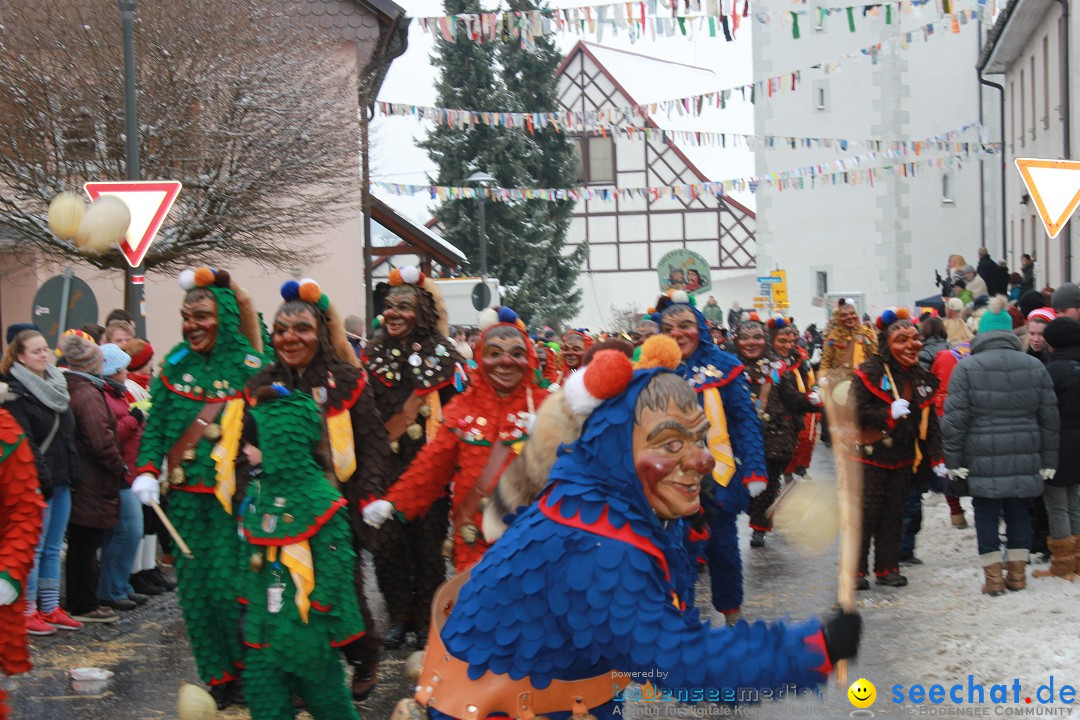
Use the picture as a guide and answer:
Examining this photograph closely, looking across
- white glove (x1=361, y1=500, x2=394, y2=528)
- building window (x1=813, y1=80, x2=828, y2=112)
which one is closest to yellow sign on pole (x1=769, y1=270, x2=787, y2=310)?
building window (x1=813, y1=80, x2=828, y2=112)

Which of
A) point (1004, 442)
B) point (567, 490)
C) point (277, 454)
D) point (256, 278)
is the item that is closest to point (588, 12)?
point (256, 278)

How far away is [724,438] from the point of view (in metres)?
7.70

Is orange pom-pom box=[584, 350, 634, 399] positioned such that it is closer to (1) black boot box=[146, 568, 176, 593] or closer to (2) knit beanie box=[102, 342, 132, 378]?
(2) knit beanie box=[102, 342, 132, 378]

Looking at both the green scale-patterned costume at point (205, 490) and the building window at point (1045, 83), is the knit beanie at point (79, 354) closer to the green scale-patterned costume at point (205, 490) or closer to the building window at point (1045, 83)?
the green scale-patterned costume at point (205, 490)

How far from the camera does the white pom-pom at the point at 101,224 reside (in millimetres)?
9766

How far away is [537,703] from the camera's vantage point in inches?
145

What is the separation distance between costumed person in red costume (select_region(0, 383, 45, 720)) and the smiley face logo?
357 centimetres

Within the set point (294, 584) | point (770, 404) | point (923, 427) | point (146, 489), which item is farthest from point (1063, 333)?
point (146, 489)

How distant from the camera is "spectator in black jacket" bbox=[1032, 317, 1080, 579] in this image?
28.9ft

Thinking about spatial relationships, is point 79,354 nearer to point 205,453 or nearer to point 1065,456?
point 205,453

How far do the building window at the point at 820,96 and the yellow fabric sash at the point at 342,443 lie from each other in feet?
119

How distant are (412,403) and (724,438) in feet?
6.66

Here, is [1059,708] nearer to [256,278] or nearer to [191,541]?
[191,541]

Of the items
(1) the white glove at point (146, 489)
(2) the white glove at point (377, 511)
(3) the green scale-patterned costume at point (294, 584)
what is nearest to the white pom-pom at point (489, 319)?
(2) the white glove at point (377, 511)
